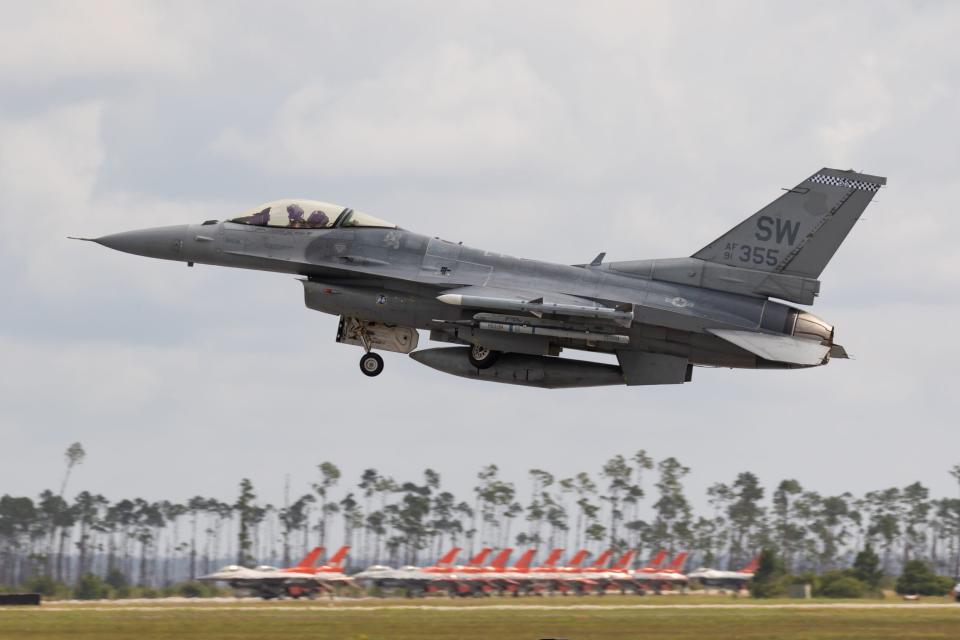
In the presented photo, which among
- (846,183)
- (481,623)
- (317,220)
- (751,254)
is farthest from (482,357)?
(846,183)

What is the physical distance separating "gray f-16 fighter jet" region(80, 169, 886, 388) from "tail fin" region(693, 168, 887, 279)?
0.02 meters

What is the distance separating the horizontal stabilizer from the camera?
3034cm

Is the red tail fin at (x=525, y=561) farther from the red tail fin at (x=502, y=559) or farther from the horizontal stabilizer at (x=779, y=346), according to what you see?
the horizontal stabilizer at (x=779, y=346)

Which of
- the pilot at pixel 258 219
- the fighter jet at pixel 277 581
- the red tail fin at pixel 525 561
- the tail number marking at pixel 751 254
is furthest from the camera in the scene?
the red tail fin at pixel 525 561

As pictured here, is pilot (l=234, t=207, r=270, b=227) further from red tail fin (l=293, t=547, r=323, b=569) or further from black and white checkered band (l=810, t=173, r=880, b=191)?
red tail fin (l=293, t=547, r=323, b=569)

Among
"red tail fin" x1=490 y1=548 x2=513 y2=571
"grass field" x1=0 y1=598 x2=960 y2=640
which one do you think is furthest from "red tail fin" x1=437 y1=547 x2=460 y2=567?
"grass field" x1=0 y1=598 x2=960 y2=640

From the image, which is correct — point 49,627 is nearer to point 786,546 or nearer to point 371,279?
point 371,279

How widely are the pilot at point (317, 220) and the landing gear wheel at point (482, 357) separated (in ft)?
15.0

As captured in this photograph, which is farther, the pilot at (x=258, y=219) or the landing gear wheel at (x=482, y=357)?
the pilot at (x=258, y=219)

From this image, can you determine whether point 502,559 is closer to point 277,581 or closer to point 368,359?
point 277,581

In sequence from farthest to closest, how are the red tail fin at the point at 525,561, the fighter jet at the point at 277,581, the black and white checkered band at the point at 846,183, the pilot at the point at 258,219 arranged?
the red tail fin at the point at 525,561
the fighter jet at the point at 277,581
the pilot at the point at 258,219
the black and white checkered band at the point at 846,183

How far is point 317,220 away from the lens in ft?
107

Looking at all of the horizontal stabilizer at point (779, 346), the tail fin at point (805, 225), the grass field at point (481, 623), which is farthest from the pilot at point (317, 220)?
the grass field at point (481, 623)

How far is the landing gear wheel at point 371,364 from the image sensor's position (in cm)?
3250
